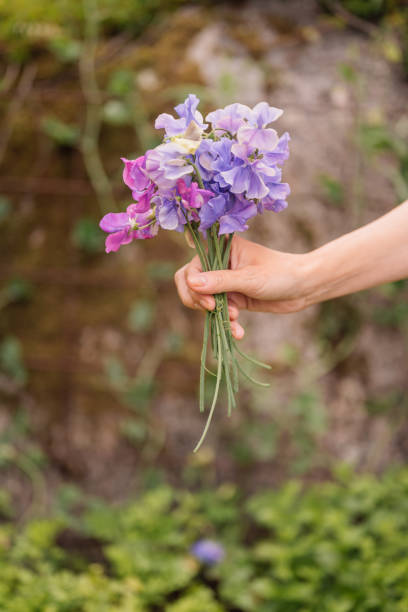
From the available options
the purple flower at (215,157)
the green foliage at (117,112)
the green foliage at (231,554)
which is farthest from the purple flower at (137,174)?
the green foliage at (117,112)

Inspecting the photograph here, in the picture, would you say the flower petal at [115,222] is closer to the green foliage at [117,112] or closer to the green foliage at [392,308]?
the green foliage at [117,112]

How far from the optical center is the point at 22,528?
7.86ft

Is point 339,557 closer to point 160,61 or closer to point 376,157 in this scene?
point 376,157

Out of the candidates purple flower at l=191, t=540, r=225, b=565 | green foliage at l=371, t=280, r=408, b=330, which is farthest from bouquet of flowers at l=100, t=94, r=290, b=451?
green foliage at l=371, t=280, r=408, b=330

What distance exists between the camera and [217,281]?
1.09m

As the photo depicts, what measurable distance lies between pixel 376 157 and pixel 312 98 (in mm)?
396

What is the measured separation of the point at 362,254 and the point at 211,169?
498mm

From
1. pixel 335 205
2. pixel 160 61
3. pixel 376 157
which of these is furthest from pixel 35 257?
pixel 376 157

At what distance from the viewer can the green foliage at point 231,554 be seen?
1.73 metres

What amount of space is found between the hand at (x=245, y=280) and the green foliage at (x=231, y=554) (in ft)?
3.30

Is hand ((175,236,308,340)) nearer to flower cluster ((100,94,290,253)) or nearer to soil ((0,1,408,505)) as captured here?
flower cluster ((100,94,290,253))

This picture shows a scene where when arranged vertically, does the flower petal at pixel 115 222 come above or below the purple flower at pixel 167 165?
above

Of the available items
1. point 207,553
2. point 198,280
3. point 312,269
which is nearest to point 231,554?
point 207,553

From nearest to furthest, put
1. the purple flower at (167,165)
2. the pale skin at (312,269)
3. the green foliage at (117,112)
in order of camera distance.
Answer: the purple flower at (167,165) → the pale skin at (312,269) → the green foliage at (117,112)
